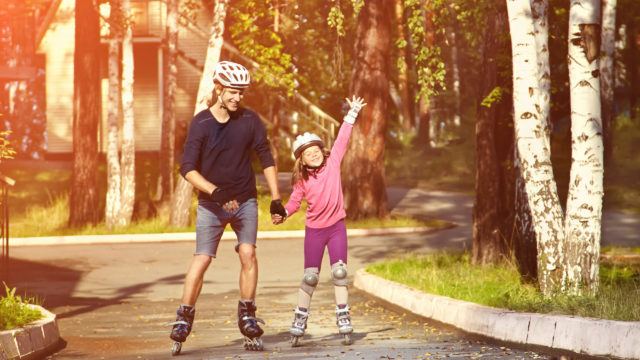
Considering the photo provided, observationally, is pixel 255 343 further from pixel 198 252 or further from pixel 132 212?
pixel 132 212

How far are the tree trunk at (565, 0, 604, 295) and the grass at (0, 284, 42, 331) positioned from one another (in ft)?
15.5

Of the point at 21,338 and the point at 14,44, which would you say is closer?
the point at 21,338

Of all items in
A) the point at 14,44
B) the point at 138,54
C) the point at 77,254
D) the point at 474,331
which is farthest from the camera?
the point at 14,44

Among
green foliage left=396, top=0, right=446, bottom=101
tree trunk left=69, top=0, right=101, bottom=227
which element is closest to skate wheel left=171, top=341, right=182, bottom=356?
green foliage left=396, top=0, right=446, bottom=101

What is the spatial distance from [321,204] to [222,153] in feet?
3.76

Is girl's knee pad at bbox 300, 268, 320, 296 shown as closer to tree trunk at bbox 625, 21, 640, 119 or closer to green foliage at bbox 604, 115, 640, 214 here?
green foliage at bbox 604, 115, 640, 214

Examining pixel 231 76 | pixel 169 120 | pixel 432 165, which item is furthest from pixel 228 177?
pixel 432 165

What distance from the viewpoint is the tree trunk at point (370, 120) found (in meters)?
29.6

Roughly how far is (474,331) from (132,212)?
17596 mm

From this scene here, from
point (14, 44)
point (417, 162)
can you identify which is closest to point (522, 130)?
point (417, 162)

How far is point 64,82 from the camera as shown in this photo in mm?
49312

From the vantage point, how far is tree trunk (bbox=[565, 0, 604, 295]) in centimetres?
1262

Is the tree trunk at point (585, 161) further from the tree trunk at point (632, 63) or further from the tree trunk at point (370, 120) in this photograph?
the tree trunk at point (632, 63)

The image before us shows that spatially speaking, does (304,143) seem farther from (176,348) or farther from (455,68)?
(455,68)
